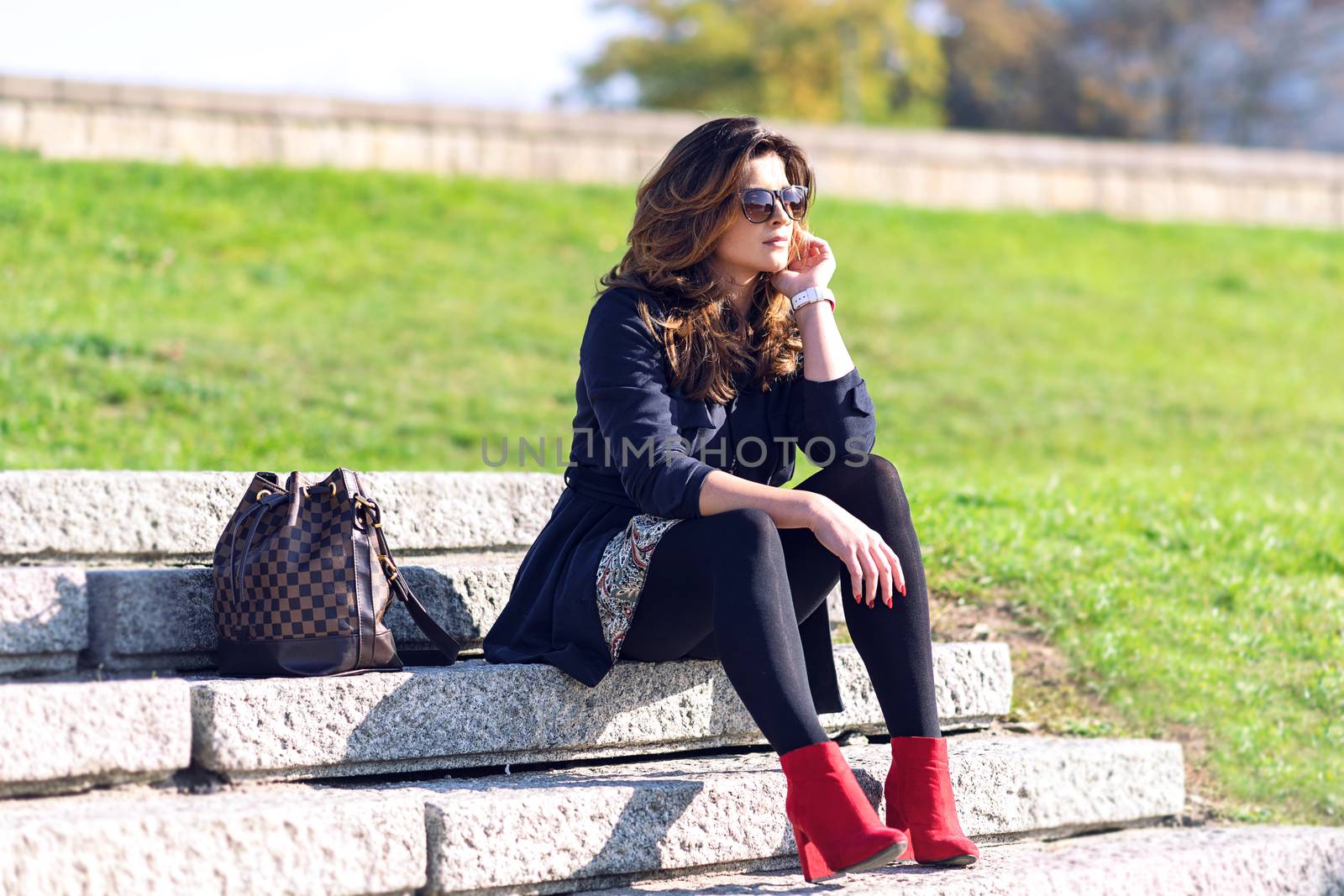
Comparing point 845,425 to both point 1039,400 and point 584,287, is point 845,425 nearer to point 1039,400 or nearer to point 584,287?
point 1039,400

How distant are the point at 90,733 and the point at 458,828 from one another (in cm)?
70

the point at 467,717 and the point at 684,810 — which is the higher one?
the point at 467,717

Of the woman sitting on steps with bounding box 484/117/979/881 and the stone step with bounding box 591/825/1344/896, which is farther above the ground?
the woman sitting on steps with bounding box 484/117/979/881

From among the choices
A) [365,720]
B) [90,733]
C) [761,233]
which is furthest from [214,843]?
[761,233]

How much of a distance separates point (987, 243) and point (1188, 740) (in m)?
9.18

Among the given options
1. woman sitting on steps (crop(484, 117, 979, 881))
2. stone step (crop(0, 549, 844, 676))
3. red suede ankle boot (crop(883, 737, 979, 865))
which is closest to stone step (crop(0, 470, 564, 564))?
stone step (crop(0, 549, 844, 676))

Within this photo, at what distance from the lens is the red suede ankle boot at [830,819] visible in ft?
8.67

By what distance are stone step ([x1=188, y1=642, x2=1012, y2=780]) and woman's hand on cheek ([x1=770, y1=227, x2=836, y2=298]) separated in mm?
938

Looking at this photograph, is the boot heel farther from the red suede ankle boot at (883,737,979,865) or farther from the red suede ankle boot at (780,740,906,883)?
the red suede ankle boot at (883,737,979,865)

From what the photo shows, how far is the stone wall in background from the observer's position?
1120 centimetres

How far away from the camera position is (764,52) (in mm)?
25922

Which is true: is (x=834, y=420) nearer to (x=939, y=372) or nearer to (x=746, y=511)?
(x=746, y=511)

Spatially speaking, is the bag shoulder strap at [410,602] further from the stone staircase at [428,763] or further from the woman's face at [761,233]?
the woman's face at [761,233]

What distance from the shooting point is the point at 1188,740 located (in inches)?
168
